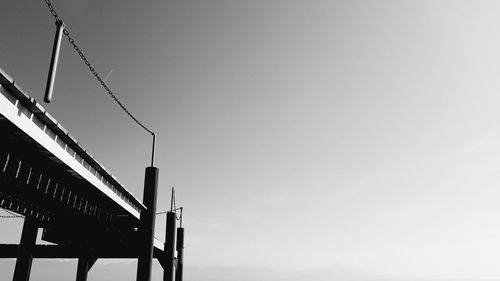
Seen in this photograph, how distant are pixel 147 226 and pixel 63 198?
2.78 m

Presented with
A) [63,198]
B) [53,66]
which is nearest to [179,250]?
[63,198]

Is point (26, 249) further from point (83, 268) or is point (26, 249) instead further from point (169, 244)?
point (169, 244)

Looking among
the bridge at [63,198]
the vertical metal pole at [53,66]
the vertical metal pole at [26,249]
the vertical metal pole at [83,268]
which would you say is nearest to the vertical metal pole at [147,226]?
the bridge at [63,198]

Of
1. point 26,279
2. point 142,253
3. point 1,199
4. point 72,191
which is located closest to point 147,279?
point 142,253

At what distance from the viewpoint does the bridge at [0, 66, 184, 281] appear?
6152mm

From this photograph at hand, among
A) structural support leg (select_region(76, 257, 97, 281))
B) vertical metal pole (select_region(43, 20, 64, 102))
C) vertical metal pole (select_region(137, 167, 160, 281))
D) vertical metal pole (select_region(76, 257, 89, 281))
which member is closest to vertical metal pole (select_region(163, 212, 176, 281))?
structural support leg (select_region(76, 257, 97, 281))

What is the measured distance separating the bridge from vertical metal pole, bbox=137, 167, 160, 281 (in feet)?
0.10

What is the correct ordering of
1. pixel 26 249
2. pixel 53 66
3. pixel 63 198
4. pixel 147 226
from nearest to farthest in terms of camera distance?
pixel 53 66 < pixel 63 198 < pixel 147 226 < pixel 26 249

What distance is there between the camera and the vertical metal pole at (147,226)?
1132 centimetres

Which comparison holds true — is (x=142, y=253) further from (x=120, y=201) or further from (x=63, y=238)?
(x=63, y=238)

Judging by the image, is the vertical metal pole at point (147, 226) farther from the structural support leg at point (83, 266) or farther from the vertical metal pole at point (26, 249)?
the structural support leg at point (83, 266)

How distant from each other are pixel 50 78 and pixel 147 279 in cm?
791

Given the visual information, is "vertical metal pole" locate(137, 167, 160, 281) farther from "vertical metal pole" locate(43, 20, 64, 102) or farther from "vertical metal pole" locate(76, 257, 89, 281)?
"vertical metal pole" locate(76, 257, 89, 281)

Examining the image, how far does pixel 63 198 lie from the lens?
32.4 ft
